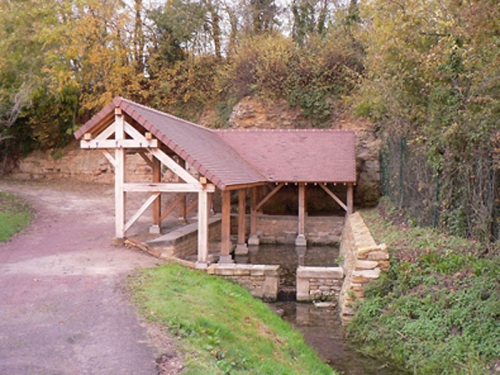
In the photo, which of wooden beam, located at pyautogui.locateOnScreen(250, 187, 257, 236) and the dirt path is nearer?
the dirt path

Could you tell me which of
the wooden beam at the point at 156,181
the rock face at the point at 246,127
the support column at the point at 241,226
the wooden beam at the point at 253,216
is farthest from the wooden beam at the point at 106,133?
the rock face at the point at 246,127

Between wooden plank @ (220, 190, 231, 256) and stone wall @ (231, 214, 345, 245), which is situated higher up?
wooden plank @ (220, 190, 231, 256)

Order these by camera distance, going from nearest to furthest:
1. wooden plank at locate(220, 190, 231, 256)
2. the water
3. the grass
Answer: the grass
the water
wooden plank at locate(220, 190, 231, 256)

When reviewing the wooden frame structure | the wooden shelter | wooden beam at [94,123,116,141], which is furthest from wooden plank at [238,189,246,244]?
wooden beam at [94,123,116,141]

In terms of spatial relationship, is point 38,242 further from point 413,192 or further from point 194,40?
point 194,40

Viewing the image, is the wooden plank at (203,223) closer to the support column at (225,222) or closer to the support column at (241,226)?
the support column at (225,222)

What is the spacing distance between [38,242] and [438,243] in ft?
30.6

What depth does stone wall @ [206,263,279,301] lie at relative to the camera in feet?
31.2

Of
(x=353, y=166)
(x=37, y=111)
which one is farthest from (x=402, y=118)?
(x=37, y=111)

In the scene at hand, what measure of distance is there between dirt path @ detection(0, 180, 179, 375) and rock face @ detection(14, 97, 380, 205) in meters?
10.1

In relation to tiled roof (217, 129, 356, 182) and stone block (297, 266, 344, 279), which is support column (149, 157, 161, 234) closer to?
tiled roof (217, 129, 356, 182)

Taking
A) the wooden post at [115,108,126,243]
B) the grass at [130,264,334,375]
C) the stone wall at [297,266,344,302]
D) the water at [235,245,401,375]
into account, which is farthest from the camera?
the wooden post at [115,108,126,243]

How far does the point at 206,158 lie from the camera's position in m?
9.86

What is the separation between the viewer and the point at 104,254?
9219mm
